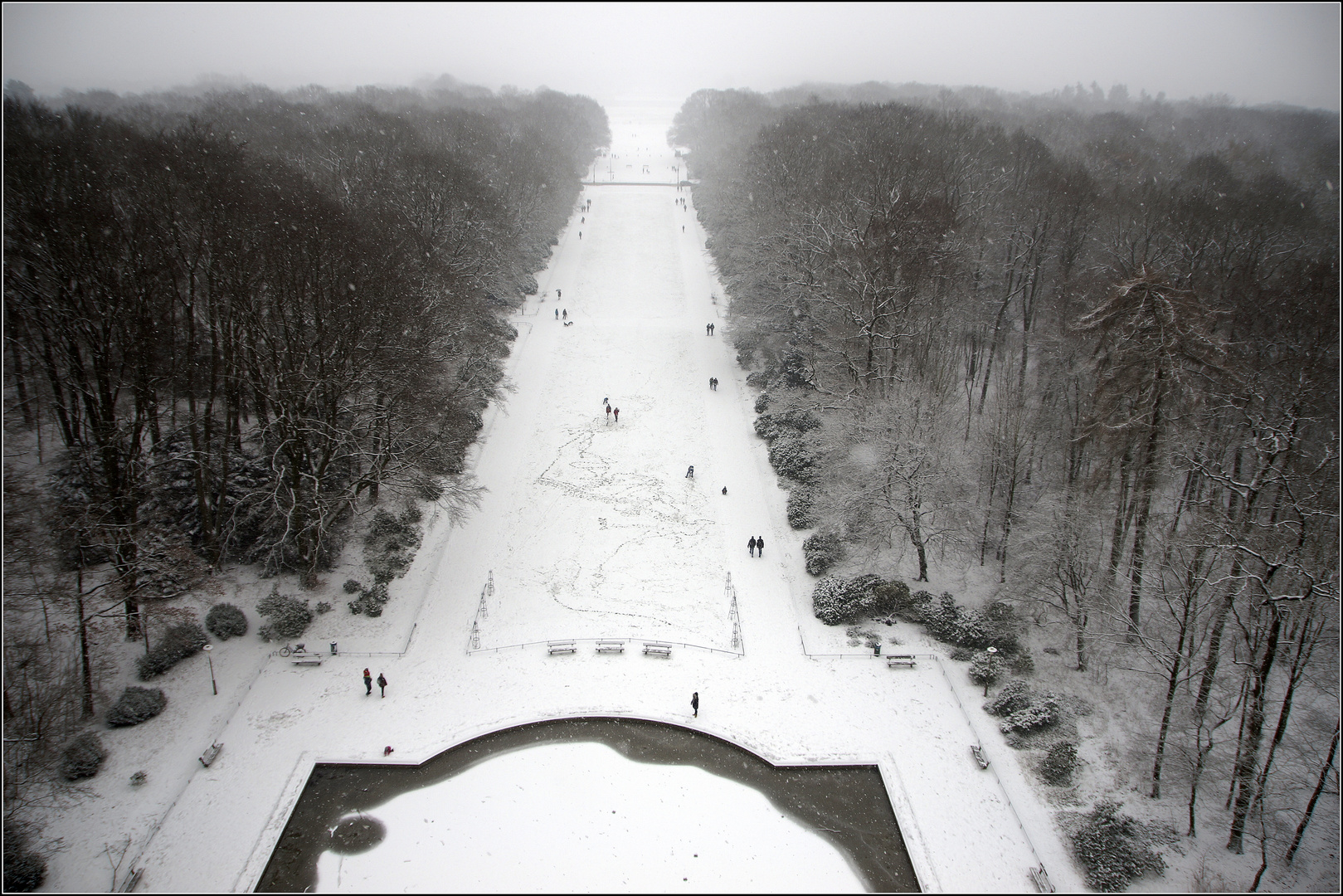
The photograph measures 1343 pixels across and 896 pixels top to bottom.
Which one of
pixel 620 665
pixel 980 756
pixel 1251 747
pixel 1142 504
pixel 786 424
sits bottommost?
pixel 980 756

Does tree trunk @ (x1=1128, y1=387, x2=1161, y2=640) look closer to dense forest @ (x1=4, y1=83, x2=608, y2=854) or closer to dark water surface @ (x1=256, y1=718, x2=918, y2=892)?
dark water surface @ (x1=256, y1=718, x2=918, y2=892)

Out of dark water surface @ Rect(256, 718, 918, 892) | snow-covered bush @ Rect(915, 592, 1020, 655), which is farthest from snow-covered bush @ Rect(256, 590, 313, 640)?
snow-covered bush @ Rect(915, 592, 1020, 655)

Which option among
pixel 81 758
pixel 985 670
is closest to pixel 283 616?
pixel 81 758

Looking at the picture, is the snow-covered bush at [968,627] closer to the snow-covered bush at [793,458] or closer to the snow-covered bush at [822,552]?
the snow-covered bush at [822,552]

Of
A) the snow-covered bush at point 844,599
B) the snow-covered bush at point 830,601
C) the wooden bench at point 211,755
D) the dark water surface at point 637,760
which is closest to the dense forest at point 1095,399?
the snow-covered bush at point 830,601

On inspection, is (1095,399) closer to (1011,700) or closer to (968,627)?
(968,627)

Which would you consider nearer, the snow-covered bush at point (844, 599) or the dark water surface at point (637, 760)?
the dark water surface at point (637, 760)
